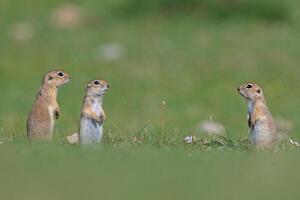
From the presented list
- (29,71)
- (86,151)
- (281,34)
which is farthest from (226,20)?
(86,151)

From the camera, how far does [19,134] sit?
43.3ft

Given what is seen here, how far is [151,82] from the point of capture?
21.9m

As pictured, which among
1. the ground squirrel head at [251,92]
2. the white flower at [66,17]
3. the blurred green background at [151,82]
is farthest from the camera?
the white flower at [66,17]

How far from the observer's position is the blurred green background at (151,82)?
9.27m

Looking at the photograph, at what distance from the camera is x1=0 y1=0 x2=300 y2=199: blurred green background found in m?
9.27

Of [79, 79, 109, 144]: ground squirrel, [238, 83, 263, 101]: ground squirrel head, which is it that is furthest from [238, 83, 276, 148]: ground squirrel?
[79, 79, 109, 144]: ground squirrel

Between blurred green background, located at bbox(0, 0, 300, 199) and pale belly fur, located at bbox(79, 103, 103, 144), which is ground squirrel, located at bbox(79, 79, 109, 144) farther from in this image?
blurred green background, located at bbox(0, 0, 300, 199)

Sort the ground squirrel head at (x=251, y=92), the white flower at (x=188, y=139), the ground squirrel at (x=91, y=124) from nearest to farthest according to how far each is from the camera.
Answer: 1. the ground squirrel at (x=91, y=124)
2. the ground squirrel head at (x=251, y=92)
3. the white flower at (x=188, y=139)

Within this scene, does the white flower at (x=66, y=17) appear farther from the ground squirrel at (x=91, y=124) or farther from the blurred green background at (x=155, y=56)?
the ground squirrel at (x=91, y=124)

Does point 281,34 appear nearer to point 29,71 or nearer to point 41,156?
point 29,71

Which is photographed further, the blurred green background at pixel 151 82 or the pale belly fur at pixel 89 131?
the pale belly fur at pixel 89 131

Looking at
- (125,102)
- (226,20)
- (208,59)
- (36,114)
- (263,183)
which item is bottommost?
(263,183)

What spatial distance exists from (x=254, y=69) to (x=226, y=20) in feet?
15.2

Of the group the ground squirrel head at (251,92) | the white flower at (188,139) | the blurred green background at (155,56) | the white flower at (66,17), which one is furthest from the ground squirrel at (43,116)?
the white flower at (66,17)
